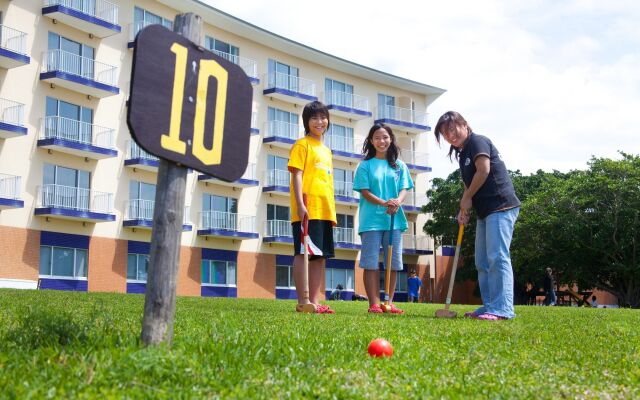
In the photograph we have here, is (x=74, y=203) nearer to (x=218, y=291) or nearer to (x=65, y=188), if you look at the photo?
(x=65, y=188)

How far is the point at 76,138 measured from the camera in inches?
1262

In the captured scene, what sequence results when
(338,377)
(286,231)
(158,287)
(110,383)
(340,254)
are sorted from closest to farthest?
(110,383), (338,377), (158,287), (286,231), (340,254)

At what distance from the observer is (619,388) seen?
302cm

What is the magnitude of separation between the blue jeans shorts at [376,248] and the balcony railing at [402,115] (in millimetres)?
38993

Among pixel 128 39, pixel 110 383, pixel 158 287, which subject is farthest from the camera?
pixel 128 39

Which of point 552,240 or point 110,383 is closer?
point 110,383

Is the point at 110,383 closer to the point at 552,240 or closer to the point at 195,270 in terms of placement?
Result: the point at 195,270

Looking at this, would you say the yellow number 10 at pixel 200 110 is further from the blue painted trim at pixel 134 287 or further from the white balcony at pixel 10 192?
the blue painted trim at pixel 134 287

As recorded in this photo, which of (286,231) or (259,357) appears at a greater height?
(286,231)

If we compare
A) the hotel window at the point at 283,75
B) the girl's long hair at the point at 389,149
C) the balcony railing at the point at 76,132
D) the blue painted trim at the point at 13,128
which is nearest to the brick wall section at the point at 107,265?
the balcony railing at the point at 76,132

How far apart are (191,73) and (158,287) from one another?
0.99 meters

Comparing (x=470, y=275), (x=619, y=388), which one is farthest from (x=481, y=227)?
(x=470, y=275)

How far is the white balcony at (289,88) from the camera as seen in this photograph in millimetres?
40750

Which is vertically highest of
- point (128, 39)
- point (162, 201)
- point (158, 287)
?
point (128, 39)
